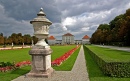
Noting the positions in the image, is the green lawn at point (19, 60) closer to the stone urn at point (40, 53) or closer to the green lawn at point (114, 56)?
the stone urn at point (40, 53)

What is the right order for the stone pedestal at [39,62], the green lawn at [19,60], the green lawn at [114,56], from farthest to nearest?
the green lawn at [114,56] → the green lawn at [19,60] → the stone pedestal at [39,62]

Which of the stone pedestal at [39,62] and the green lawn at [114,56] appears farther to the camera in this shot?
the green lawn at [114,56]

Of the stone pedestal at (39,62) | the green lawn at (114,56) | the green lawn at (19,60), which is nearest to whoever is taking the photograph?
the stone pedestal at (39,62)

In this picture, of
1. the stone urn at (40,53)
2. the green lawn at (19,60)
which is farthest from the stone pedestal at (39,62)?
the green lawn at (19,60)

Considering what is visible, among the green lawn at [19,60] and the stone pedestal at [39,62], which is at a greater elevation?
the stone pedestal at [39,62]

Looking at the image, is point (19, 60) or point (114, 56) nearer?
point (19, 60)

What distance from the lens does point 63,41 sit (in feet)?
558

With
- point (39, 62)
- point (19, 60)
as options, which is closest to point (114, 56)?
point (19, 60)

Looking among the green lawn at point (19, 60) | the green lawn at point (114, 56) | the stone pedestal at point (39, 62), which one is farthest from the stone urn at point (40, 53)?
the green lawn at point (114, 56)

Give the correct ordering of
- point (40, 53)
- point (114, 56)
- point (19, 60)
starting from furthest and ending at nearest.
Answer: point (114, 56) → point (19, 60) → point (40, 53)

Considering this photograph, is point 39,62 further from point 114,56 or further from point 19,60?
point 114,56

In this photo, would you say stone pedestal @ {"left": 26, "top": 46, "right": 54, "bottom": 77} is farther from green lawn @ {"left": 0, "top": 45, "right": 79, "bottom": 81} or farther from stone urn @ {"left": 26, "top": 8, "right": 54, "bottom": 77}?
green lawn @ {"left": 0, "top": 45, "right": 79, "bottom": 81}

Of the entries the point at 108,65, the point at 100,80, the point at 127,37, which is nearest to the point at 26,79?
the point at 100,80

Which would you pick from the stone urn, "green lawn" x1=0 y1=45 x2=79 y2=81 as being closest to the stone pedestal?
the stone urn
